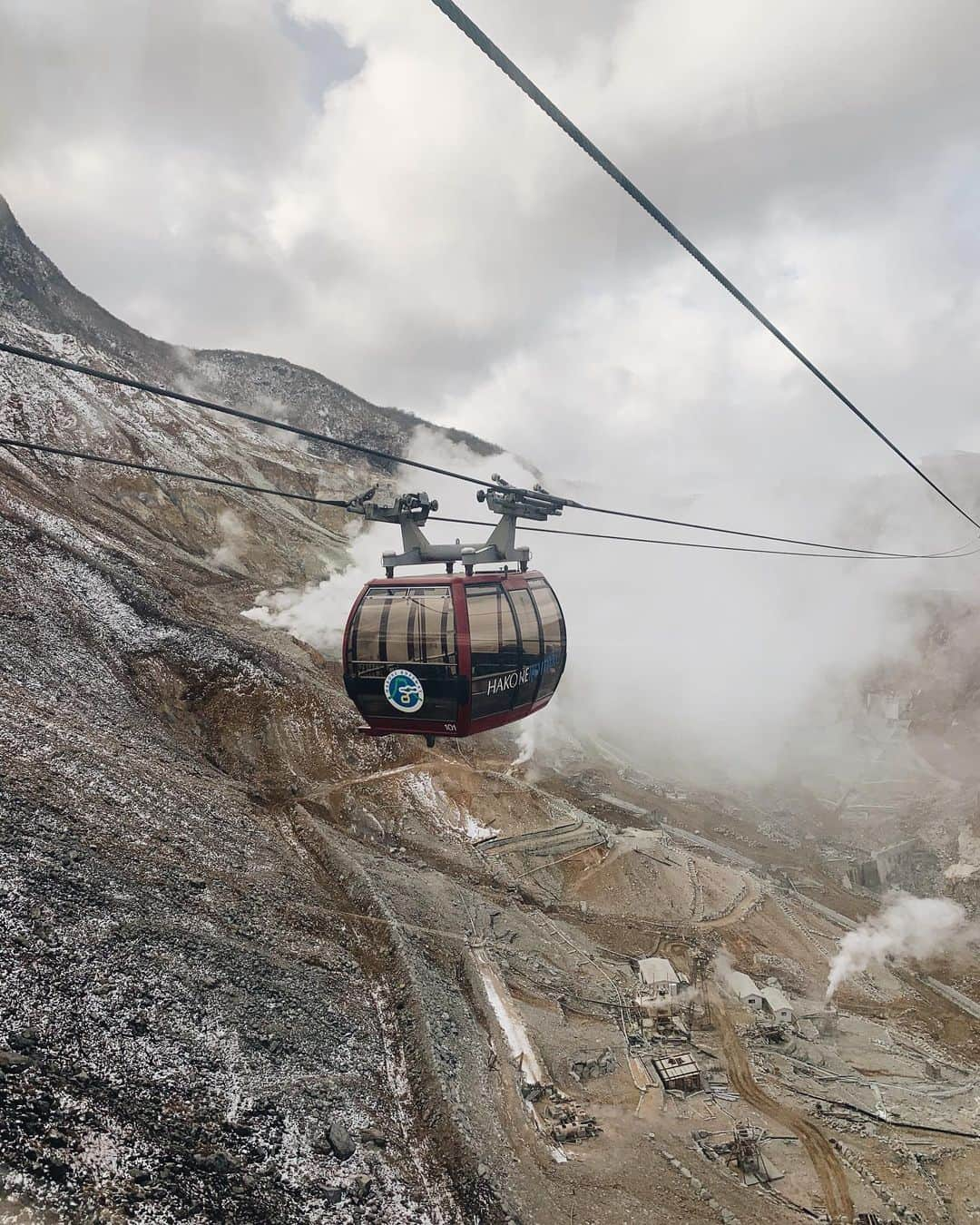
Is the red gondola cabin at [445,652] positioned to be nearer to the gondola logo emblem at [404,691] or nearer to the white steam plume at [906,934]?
the gondola logo emblem at [404,691]

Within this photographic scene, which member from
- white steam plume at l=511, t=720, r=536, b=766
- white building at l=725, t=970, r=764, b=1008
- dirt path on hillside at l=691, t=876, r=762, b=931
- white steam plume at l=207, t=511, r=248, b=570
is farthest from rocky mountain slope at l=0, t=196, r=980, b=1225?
white steam plume at l=207, t=511, r=248, b=570

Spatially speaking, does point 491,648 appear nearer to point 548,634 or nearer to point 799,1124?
point 548,634

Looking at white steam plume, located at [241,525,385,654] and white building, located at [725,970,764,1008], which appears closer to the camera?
white building, located at [725,970,764,1008]

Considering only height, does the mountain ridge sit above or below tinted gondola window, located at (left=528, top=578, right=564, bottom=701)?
above

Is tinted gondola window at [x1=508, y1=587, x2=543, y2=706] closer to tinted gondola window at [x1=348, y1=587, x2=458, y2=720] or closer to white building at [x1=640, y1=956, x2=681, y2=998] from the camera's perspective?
tinted gondola window at [x1=348, y1=587, x2=458, y2=720]

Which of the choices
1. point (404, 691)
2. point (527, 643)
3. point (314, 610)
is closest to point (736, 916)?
point (527, 643)

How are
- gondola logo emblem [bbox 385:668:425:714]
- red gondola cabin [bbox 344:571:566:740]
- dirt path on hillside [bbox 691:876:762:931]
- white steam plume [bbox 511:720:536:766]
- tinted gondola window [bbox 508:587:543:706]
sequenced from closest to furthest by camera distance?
1. red gondola cabin [bbox 344:571:566:740]
2. gondola logo emblem [bbox 385:668:425:714]
3. tinted gondola window [bbox 508:587:543:706]
4. dirt path on hillside [bbox 691:876:762:931]
5. white steam plume [bbox 511:720:536:766]
